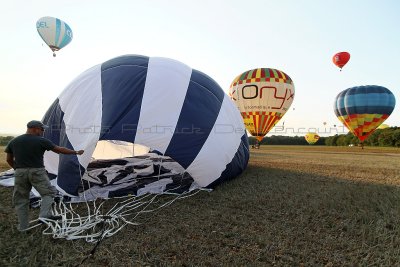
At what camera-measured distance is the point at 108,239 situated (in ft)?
9.93

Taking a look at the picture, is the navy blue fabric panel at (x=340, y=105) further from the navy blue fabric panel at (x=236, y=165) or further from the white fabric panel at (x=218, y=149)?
the white fabric panel at (x=218, y=149)

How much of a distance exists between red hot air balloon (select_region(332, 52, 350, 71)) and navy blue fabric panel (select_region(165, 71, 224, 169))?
23.0 meters

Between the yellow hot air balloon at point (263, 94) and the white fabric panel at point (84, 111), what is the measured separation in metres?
12.0

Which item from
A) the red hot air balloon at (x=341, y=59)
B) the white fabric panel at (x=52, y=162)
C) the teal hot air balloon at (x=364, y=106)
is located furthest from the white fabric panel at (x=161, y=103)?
the red hot air balloon at (x=341, y=59)

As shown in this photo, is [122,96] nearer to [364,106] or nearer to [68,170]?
[68,170]

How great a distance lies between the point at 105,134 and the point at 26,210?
1.69 metres

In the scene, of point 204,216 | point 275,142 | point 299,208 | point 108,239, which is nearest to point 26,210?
point 108,239

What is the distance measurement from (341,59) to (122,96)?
24.9 m

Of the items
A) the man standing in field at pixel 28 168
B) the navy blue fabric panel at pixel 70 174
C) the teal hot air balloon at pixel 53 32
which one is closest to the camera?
the man standing in field at pixel 28 168

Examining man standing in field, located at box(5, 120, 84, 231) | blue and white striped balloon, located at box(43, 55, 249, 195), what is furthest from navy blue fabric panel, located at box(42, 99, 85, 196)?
man standing in field, located at box(5, 120, 84, 231)

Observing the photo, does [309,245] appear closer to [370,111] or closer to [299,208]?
[299,208]

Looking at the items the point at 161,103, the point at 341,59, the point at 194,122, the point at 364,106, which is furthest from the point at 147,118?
the point at 341,59

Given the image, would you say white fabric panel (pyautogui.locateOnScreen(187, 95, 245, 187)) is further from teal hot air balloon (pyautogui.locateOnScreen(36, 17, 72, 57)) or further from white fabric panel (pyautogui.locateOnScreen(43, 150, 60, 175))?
teal hot air balloon (pyautogui.locateOnScreen(36, 17, 72, 57))

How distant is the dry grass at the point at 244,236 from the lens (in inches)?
102
